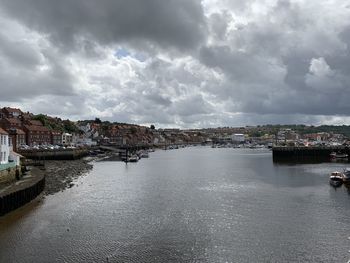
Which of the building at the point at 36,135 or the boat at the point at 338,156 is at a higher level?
the building at the point at 36,135

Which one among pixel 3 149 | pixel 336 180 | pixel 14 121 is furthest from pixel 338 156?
pixel 3 149

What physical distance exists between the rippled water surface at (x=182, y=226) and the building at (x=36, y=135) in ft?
316

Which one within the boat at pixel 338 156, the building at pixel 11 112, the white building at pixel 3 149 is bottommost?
the boat at pixel 338 156

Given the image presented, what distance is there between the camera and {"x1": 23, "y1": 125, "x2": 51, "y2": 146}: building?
150825 millimetres

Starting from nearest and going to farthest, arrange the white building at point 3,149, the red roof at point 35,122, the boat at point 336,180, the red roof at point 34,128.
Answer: the white building at point 3,149 → the boat at point 336,180 → the red roof at point 34,128 → the red roof at point 35,122

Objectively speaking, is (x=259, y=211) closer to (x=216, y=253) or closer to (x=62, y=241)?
(x=216, y=253)

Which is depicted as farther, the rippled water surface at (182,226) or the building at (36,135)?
the building at (36,135)

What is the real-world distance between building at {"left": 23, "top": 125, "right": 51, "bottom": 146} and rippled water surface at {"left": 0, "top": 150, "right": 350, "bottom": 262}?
9626 cm

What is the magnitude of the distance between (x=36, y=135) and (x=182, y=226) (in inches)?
5041

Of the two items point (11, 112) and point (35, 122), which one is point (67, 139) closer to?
point (35, 122)

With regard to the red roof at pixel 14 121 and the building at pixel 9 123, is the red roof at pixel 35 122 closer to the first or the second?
the red roof at pixel 14 121

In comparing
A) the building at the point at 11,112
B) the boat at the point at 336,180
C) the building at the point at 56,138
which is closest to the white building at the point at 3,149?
the boat at the point at 336,180

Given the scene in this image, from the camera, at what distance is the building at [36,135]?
151 metres

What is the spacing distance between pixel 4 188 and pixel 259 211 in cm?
2762
